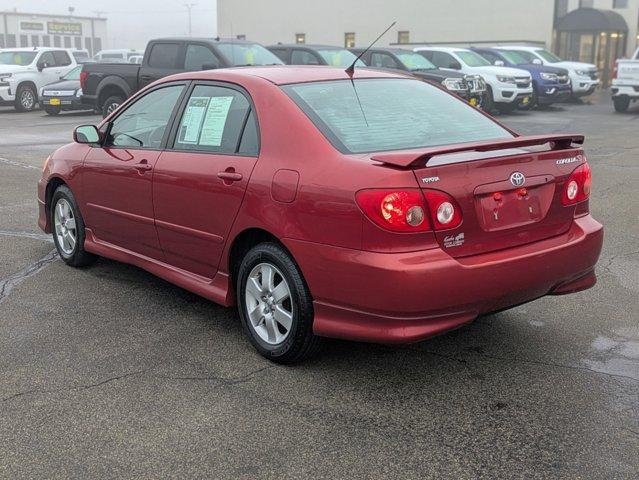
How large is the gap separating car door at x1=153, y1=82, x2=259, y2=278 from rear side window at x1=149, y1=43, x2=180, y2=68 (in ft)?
34.8

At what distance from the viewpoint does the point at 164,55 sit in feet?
49.4

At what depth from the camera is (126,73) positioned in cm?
1655

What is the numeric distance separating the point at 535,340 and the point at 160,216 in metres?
2.35

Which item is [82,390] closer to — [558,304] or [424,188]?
[424,188]

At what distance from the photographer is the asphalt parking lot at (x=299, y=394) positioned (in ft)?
10.2

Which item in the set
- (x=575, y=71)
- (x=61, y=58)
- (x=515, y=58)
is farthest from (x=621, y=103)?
(x=61, y=58)

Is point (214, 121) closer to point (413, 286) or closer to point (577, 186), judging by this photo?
point (413, 286)

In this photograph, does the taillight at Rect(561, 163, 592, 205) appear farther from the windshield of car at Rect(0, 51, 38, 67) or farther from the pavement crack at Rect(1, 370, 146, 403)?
the windshield of car at Rect(0, 51, 38, 67)

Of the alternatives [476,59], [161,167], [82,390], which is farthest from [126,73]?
[82,390]

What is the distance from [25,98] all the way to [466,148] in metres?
21.4

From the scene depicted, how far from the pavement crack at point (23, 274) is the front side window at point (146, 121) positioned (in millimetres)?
1231

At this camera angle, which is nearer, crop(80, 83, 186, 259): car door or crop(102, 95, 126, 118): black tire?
crop(80, 83, 186, 259): car door

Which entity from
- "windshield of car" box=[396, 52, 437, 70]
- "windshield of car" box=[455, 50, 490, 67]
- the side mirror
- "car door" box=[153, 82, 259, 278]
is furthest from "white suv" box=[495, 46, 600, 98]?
"car door" box=[153, 82, 259, 278]

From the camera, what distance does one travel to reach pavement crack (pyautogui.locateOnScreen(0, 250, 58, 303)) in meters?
5.40
